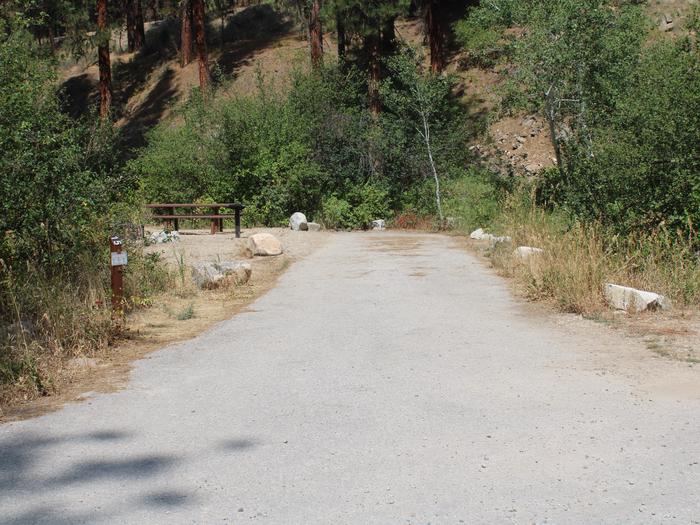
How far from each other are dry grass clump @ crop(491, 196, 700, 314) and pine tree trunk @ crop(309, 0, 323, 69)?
70.8 feet

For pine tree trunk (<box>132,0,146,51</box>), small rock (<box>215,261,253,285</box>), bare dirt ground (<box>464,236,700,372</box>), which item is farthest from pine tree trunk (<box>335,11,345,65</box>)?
bare dirt ground (<box>464,236,700,372</box>)

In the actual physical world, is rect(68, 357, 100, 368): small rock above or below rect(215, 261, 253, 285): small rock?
below

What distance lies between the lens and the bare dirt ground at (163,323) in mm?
6445

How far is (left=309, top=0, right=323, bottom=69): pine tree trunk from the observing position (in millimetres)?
32444

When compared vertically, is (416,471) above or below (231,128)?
below

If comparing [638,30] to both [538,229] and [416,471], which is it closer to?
[538,229]

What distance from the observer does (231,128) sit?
2880cm

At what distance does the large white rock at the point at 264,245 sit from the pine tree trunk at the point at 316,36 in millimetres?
16179

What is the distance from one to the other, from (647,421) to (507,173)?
90.1ft

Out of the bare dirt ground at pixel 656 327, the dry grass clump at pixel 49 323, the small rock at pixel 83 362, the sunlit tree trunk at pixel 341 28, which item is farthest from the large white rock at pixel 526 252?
the sunlit tree trunk at pixel 341 28

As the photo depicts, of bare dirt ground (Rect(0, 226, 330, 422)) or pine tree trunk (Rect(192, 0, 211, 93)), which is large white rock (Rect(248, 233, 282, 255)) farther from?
pine tree trunk (Rect(192, 0, 211, 93))

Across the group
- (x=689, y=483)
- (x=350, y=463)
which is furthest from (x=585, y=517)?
(x=350, y=463)

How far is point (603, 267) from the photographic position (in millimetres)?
10328

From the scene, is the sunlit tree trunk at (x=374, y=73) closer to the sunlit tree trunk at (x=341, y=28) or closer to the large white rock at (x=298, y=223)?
the sunlit tree trunk at (x=341, y=28)
